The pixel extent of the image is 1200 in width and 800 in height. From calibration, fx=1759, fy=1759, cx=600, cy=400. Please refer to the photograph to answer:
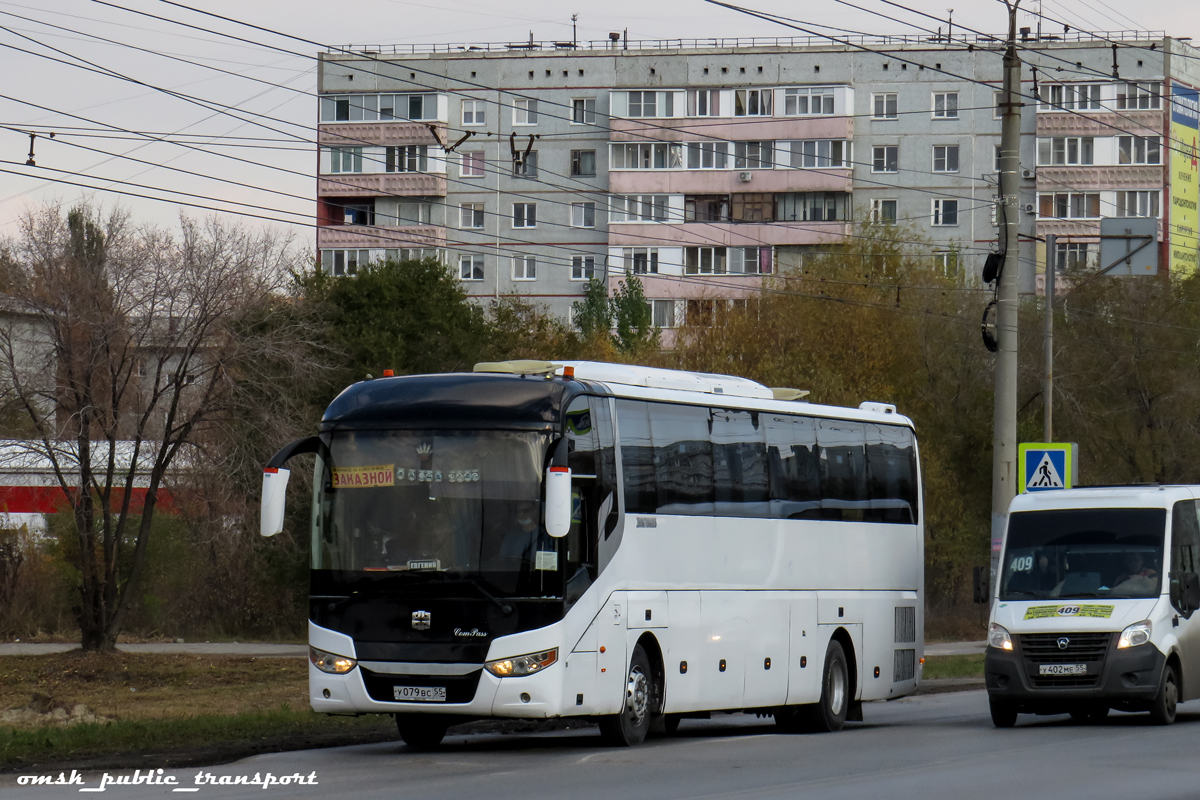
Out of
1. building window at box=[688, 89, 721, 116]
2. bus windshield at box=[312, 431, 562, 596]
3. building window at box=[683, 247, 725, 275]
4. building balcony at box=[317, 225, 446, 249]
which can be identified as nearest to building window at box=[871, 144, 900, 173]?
building window at box=[688, 89, 721, 116]

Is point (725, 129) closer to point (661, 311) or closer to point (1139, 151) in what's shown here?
point (661, 311)

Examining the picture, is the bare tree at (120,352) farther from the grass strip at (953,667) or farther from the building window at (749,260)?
the building window at (749,260)

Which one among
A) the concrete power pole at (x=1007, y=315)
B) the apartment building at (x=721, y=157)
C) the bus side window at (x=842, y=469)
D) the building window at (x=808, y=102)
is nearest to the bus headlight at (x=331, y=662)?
the bus side window at (x=842, y=469)

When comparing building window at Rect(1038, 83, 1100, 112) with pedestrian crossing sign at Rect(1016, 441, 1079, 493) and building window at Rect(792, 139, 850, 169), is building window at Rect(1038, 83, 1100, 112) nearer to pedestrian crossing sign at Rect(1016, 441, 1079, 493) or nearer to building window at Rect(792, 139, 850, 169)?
building window at Rect(792, 139, 850, 169)

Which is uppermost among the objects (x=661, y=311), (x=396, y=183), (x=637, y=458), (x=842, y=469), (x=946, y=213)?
(x=396, y=183)

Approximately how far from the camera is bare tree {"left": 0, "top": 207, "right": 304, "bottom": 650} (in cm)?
2723

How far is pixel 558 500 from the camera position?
1452cm

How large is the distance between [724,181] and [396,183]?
14924mm

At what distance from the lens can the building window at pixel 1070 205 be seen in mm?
75688

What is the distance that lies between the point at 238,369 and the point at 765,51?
53.5 metres

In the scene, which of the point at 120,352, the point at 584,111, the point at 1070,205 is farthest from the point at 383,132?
the point at 120,352

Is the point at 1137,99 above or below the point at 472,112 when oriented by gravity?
below

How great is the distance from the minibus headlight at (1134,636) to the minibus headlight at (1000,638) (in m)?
1.16

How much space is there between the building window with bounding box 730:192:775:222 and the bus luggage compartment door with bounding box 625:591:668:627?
201 ft
